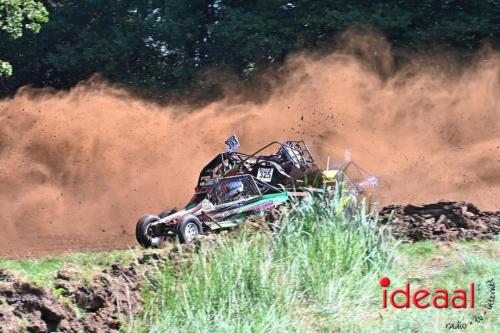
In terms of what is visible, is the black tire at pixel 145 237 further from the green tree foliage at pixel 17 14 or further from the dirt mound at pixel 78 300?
the dirt mound at pixel 78 300

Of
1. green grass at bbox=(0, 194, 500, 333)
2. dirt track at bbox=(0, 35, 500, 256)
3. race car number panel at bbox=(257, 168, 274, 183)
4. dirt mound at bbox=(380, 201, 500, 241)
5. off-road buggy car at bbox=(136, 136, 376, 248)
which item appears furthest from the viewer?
dirt track at bbox=(0, 35, 500, 256)

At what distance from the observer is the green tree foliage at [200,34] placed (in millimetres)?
26875

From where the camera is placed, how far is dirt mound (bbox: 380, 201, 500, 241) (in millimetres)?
11312

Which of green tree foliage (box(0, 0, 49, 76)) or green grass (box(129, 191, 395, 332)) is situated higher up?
green tree foliage (box(0, 0, 49, 76))

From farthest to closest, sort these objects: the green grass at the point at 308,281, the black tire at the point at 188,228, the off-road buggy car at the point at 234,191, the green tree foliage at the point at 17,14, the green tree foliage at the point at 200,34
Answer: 1. the green tree foliage at the point at 200,34
2. the green tree foliage at the point at 17,14
3. the off-road buggy car at the point at 234,191
4. the black tire at the point at 188,228
5. the green grass at the point at 308,281

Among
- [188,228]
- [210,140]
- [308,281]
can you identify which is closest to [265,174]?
[188,228]

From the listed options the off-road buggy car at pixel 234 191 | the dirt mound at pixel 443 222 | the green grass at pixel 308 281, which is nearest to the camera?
the green grass at pixel 308 281

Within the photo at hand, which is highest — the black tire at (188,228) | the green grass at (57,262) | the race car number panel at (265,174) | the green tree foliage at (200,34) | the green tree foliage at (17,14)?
the green tree foliage at (200,34)

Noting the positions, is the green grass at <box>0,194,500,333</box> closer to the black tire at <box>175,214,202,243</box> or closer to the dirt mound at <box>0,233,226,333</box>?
the dirt mound at <box>0,233,226,333</box>

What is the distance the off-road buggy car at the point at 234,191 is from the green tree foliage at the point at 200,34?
12710 mm

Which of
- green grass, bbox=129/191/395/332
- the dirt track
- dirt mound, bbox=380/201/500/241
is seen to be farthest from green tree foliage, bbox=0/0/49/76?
green grass, bbox=129/191/395/332

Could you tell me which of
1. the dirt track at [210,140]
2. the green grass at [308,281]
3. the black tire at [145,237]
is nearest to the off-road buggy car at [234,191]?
the black tire at [145,237]

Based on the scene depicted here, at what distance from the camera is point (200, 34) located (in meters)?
29.9

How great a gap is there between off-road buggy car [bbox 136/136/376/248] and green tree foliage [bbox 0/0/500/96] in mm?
12710
